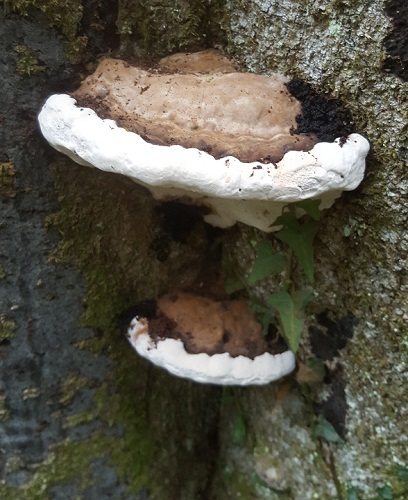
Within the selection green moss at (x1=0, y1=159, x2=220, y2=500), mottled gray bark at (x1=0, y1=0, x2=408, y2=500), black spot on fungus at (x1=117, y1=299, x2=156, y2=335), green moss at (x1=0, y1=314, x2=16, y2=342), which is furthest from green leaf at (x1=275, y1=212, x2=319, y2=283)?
green moss at (x1=0, y1=314, x2=16, y2=342)

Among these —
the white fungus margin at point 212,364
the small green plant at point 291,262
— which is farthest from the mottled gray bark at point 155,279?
the white fungus margin at point 212,364

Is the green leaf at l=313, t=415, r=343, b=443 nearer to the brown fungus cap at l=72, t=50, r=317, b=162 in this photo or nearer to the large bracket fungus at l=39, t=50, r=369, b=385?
the large bracket fungus at l=39, t=50, r=369, b=385

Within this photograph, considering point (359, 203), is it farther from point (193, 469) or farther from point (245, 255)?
point (193, 469)

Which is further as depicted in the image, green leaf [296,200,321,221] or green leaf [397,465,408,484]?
green leaf [397,465,408,484]

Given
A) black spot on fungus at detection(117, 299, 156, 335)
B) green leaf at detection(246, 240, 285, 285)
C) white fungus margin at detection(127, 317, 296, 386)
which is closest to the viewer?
green leaf at detection(246, 240, 285, 285)

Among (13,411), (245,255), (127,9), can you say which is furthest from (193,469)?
(127,9)

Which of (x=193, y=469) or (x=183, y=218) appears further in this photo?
(x=193, y=469)

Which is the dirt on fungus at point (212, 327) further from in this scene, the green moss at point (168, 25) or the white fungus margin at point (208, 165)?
the green moss at point (168, 25)
